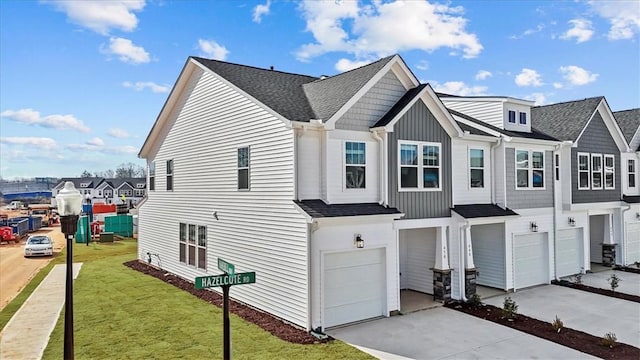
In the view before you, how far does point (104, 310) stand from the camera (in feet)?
39.1

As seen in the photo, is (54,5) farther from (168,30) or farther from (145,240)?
(145,240)

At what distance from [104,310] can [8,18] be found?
26.6 ft

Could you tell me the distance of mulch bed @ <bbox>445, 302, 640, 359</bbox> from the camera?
29.7 ft

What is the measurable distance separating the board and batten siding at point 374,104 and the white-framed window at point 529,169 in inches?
235

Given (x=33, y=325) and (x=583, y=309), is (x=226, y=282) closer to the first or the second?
(x=33, y=325)

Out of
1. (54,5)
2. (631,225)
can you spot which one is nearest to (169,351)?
(54,5)

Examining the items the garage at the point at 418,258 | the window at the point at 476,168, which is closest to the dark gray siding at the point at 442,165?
the garage at the point at 418,258

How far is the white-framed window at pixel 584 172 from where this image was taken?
1777 cm

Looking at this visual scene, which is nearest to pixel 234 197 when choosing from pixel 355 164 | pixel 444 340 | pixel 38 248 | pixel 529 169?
pixel 355 164

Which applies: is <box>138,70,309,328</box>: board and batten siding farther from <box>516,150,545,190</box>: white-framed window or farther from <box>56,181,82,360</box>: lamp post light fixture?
<box>516,150,545,190</box>: white-framed window

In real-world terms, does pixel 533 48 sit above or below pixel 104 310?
above

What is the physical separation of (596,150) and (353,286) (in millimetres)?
14324

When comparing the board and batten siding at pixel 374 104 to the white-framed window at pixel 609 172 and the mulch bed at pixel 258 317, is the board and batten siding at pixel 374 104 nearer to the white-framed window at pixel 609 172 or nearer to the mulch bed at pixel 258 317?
the mulch bed at pixel 258 317

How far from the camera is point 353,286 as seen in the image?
1098 centimetres
